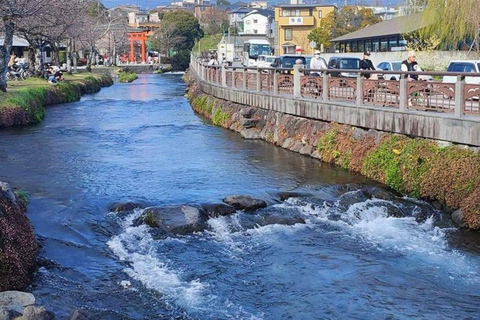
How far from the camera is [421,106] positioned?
15.3 m

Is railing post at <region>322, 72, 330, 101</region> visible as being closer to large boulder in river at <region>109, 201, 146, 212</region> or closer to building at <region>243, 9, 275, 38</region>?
large boulder in river at <region>109, 201, 146, 212</region>

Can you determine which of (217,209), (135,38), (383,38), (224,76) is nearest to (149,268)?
(217,209)

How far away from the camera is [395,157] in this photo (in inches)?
591

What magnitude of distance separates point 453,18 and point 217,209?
2020 cm

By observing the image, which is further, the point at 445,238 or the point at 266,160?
the point at 266,160

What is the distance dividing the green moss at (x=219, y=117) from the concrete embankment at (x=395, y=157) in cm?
387

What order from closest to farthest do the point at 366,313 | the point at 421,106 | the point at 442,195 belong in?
1. the point at 366,313
2. the point at 442,195
3. the point at 421,106

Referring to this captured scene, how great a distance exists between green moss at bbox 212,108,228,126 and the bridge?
176 cm

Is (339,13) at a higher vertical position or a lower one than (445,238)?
higher

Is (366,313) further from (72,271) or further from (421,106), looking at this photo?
(421,106)

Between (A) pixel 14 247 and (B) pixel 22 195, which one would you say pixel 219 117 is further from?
(A) pixel 14 247

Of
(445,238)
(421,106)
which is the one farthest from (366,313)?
(421,106)

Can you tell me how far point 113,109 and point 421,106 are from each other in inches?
913

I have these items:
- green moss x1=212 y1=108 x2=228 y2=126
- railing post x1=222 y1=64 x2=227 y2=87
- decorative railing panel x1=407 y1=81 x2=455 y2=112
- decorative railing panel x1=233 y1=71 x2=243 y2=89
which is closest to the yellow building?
railing post x1=222 y1=64 x2=227 y2=87
